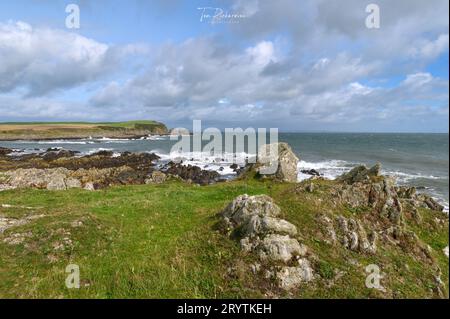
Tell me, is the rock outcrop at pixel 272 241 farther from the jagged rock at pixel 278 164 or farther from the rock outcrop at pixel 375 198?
the jagged rock at pixel 278 164

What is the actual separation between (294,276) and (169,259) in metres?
5.05

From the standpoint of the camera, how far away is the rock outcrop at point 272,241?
1151 centimetres

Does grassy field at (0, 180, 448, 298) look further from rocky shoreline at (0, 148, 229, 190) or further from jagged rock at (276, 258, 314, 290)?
rocky shoreline at (0, 148, 229, 190)

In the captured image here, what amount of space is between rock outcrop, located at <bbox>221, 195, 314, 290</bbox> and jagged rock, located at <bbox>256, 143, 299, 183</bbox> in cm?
1854

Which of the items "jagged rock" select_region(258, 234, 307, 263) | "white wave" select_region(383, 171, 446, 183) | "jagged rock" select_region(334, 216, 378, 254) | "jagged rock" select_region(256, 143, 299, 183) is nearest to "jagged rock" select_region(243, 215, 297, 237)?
"jagged rock" select_region(258, 234, 307, 263)

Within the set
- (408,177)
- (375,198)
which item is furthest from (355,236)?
(408,177)

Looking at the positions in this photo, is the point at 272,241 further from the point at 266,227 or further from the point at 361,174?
the point at 361,174

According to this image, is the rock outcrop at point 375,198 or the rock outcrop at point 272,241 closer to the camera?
the rock outcrop at point 272,241

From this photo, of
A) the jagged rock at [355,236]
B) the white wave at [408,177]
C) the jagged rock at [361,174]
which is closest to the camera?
the jagged rock at [355,236]

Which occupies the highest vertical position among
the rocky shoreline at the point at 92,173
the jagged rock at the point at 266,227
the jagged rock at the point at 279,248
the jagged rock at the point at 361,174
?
the jagged rock at the point at 361,174

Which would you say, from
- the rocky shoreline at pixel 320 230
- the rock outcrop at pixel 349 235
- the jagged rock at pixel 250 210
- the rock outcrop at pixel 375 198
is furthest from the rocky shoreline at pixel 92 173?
the rock outcrop at pixel 349 235
